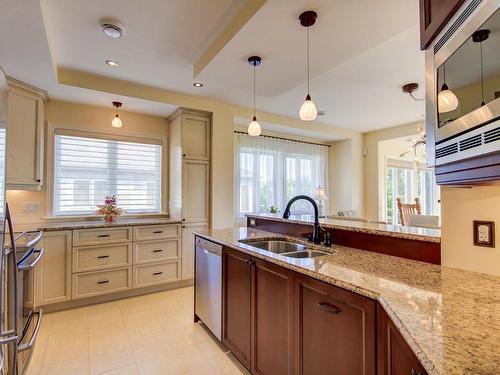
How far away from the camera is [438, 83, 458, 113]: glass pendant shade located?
0.99m

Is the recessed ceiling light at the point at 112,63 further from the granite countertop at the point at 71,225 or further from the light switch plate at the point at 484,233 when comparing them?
the light switch plate at the point at 484,233

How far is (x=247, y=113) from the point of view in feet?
14.5

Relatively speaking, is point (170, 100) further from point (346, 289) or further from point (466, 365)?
point (466, 365)

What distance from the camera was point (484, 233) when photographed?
4.29 feet

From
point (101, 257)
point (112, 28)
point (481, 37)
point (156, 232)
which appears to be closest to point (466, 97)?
point (481, 37)

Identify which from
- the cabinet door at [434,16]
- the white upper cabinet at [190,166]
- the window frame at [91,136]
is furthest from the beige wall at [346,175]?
the cabinet door at [434,16]

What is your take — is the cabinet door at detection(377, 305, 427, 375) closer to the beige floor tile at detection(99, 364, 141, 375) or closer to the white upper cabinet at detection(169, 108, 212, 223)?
the beige floor tile at detection(99, 364, 141, 375)

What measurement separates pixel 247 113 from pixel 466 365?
4.15 metres

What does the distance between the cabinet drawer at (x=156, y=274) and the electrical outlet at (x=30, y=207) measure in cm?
138

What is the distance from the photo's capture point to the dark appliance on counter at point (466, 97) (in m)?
0.77

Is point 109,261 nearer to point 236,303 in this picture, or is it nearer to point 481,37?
point 236,303

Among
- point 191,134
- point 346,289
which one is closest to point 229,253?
point 346,289

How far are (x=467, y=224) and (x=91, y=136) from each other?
4.14m

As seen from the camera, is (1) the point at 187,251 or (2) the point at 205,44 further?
(1) the point at 187,251
